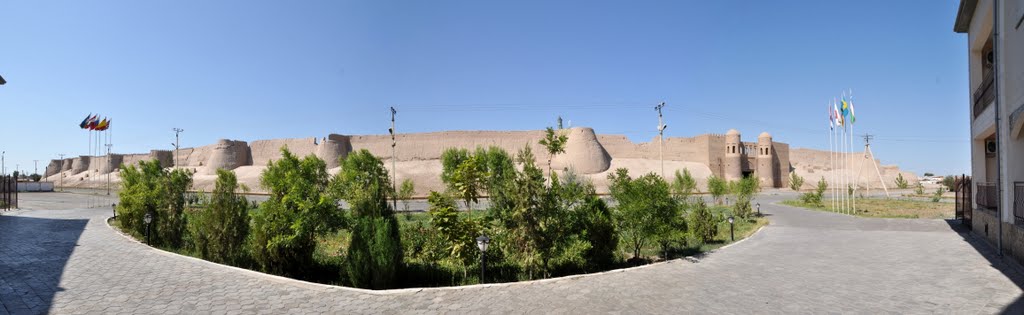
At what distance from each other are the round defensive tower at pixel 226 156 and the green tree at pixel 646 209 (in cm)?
5669

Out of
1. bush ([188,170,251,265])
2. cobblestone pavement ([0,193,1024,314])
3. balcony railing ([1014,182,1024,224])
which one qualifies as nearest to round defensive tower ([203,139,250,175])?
cobblestone pavement ([0,193,1024,314])

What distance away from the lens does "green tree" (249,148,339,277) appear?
8.20m

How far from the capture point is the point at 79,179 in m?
65.4

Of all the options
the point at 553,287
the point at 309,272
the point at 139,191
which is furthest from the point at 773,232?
the point at 139,191

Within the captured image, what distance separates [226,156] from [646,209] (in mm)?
58268

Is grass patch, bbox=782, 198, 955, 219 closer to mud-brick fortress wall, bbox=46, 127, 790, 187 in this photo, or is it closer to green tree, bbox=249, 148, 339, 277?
green tree, bbox=249, 148, 339, 277

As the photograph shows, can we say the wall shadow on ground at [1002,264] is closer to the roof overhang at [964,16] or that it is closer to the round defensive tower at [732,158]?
the roof overhang at [964,16]

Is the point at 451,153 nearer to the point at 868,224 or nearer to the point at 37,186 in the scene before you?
the point at 868,224

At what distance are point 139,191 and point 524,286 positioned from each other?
39.8ft

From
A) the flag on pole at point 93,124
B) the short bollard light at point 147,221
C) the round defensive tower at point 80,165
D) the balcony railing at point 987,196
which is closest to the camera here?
the balcony railing at point 987,196

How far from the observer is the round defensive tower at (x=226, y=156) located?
54.0m

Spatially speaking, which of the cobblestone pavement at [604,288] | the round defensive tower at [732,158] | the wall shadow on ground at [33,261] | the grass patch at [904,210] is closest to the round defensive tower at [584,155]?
the round defensive tower at [732,158]

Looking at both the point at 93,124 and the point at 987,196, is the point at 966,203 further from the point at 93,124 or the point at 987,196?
the point at 93,124

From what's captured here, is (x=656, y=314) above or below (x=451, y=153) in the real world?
below
